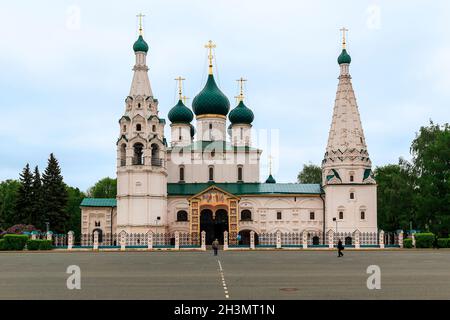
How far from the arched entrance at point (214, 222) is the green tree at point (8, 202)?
20.1 m

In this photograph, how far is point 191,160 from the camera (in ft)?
206

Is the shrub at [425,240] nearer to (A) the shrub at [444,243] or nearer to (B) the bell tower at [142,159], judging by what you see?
(A) the shrub at [444,243]

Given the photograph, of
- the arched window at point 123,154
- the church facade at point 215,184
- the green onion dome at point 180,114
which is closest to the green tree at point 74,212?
the church facade at point 215,184

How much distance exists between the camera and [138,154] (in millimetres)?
57219

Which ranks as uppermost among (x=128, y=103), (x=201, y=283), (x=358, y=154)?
(x=128, y=103)

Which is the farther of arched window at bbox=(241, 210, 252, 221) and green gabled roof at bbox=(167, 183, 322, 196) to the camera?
green gabled roof at bbox=(167, 183, 322, 196)

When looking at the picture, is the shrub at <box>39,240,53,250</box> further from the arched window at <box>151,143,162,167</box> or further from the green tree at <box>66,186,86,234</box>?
the green tree at <box>66,186,86,234</box>

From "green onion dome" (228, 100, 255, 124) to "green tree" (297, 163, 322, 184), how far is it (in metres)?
25.2

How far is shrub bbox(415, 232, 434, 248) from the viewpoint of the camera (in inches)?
1893

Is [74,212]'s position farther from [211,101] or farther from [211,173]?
[211,101]

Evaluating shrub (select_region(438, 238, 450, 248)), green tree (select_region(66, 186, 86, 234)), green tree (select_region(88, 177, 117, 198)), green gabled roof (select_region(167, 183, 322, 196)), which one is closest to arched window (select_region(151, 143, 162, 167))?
green gabled roof (select_region(167, 183, 322, 196))
